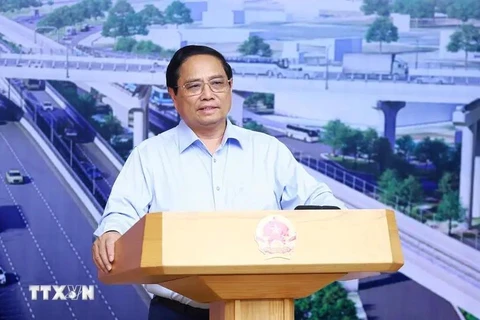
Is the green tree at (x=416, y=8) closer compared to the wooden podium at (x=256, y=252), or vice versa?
the wooden podium at (x=256, y=252)

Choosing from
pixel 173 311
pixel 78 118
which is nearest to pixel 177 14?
pixel 78 118

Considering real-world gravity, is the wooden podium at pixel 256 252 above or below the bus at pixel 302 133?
above

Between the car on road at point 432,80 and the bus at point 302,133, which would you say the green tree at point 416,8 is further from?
the bus at point 302,133

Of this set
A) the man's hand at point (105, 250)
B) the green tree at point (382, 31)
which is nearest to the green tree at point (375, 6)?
the green tree at point (382, 31)

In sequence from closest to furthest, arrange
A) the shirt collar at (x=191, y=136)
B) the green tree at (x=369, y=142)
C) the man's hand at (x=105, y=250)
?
the man's hand at (x=105, y=250) < the shirt collar at (x=191, y=136) < the green tree at (x=369, y=142)

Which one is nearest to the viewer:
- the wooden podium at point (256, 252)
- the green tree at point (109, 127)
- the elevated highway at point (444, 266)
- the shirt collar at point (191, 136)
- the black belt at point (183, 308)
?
the wooden podium at point (256, 252)

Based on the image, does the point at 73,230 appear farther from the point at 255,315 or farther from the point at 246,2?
the point at 255,315

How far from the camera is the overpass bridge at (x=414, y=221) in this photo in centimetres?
454

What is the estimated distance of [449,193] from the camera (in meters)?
4.59

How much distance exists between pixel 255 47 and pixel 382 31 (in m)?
0.63

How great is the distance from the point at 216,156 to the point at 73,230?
2501 millimetres

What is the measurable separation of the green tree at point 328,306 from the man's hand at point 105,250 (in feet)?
8.87

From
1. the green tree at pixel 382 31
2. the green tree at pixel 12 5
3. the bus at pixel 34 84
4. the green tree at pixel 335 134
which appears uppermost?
the green tree at pixel 12 5

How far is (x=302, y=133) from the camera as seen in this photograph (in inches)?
184
